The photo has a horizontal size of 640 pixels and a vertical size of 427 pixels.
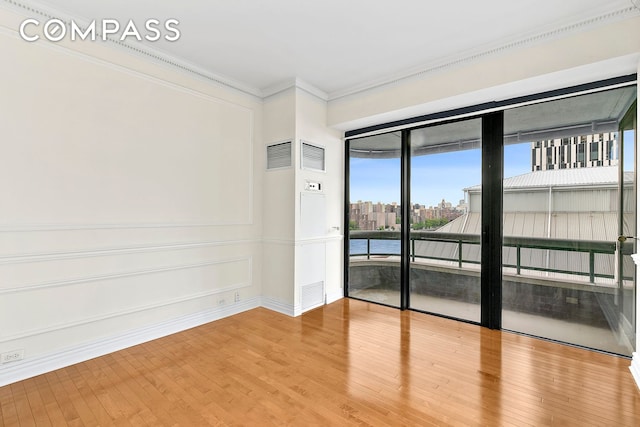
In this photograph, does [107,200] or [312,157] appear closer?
[107,200]

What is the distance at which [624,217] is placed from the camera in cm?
283

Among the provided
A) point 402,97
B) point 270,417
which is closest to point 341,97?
point 402,97

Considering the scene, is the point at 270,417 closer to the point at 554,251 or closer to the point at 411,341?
the point at 411,341

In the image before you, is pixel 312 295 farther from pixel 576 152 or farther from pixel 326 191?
pixel 576 152

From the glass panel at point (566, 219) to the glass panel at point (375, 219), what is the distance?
4.37 feet

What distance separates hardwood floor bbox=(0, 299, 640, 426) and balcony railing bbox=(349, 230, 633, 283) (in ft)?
2.45

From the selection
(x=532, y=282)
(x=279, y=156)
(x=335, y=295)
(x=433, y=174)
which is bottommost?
(x=335, y=295)

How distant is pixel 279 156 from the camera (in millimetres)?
4137

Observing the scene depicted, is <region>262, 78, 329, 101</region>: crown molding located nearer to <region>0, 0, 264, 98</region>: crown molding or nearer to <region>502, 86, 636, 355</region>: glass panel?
<region>0, 0, 264, 98</region>: crown molding

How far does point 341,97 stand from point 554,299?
11.3ft

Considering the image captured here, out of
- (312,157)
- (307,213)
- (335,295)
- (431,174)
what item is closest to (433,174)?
(431,174)

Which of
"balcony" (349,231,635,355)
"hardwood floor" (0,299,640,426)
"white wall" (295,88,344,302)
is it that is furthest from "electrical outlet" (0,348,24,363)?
"balcony" (349,231,635,355)

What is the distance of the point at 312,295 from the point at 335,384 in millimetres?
1879

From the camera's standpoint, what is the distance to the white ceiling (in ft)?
8.26
